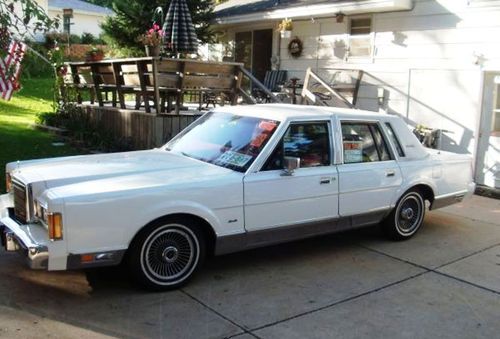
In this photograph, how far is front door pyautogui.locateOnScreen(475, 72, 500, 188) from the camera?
30.0 feet

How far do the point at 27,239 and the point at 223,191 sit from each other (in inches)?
62.3

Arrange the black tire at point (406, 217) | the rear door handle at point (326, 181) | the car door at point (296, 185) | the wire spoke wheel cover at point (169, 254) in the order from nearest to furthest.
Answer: the wire spoke wheel cover at point (169, 254), the car door at point (296, 185), the rear door handle at point (326, 181), the black tire at point (406, 217)

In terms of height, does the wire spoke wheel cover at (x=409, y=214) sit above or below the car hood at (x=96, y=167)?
below

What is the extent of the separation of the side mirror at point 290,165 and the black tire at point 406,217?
1.64 metres

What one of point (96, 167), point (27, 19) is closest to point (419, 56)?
point (96, 167)

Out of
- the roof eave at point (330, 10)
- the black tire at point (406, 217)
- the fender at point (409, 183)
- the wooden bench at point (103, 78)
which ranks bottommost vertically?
the black tire at point (406, 217)

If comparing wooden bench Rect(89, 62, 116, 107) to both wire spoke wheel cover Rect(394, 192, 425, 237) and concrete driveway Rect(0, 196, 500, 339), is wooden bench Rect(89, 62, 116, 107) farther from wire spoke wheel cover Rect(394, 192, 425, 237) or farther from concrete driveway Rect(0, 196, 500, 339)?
wire spoke wheel cover Rect(394, 192, 425, 237)

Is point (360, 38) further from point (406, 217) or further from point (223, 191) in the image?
point (223, 191)

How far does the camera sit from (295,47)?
42.9 ft

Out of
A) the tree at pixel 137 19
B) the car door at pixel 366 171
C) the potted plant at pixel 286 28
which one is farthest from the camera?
the tree at pixel 137 19

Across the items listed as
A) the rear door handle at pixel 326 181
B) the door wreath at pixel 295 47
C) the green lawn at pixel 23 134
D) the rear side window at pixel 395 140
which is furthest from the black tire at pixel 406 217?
the door wreath at pixel 295 47

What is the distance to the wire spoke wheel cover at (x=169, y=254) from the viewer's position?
14.4 ft

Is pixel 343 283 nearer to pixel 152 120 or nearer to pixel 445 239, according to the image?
pixel 445 239

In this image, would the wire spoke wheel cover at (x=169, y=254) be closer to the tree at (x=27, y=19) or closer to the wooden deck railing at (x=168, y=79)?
the tree at (x=27, y=19)
